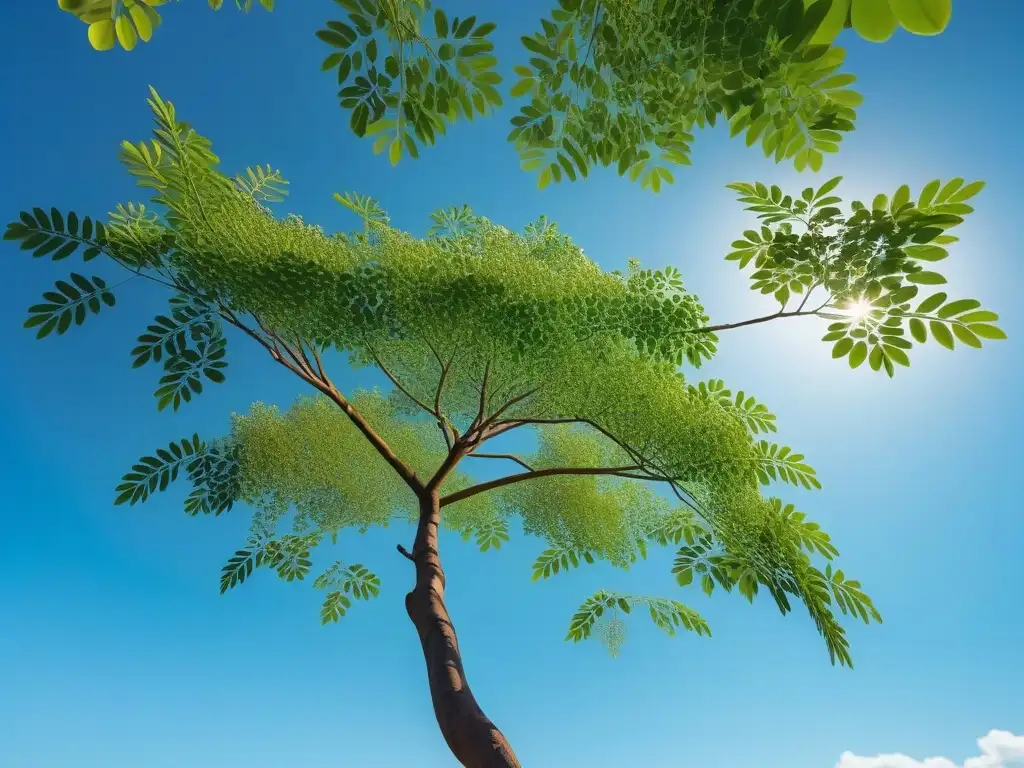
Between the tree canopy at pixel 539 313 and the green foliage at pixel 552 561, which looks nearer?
the tree canopy at pixel 539 313

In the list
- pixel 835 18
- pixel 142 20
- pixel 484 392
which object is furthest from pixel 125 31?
pixel 484 392

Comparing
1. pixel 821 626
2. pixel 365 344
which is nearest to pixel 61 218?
pixel 365 344

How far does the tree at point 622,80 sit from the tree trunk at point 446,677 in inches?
68.6

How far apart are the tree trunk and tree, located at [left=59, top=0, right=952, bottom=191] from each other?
1741mm

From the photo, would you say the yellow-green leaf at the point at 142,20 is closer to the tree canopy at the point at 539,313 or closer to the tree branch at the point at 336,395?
the tree canopy at the point at 539,313

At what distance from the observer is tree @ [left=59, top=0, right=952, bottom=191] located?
1.56 meters

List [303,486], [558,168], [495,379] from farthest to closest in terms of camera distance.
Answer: [303,486] → [495,379] → [558,168]

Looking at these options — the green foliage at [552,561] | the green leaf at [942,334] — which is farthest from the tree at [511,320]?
the green foliage at [552,561]

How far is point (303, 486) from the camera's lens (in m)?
3.76

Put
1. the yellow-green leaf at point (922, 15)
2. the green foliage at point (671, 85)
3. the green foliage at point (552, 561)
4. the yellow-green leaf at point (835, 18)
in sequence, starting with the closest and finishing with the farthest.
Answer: the yellow-green leaf at point (922, 15), the yellow-green leaf at point (835, 18), the green foliage at point (671, 85), the green foliage at point (552, 561)

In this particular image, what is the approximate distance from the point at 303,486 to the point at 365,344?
134 centimetres

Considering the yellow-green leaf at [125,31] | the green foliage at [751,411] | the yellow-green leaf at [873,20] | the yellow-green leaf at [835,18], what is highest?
the green foliage at [751,411]

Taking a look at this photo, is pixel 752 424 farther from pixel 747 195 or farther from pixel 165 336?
pixel 165 336

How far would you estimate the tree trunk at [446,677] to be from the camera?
1.75m
